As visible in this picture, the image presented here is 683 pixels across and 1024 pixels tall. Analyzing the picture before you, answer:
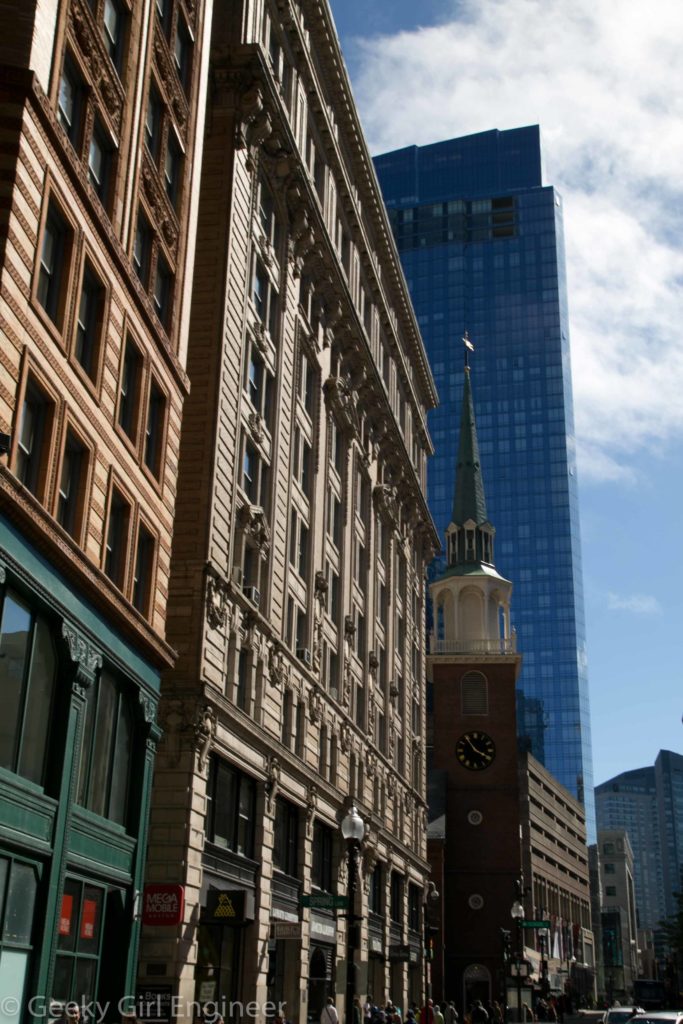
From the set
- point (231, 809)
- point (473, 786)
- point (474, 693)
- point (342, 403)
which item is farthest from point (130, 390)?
point (474, 693)

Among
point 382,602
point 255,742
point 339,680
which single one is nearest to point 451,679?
point 382,602

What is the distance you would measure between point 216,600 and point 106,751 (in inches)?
392

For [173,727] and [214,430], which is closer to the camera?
[173,727]

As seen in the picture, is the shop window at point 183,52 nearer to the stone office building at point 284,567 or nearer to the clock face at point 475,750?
the stone office building at point 284,567

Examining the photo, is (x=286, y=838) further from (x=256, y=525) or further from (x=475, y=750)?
(x=475, y=750)

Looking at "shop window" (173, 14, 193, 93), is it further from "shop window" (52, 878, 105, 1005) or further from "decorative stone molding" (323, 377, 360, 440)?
"shop window" (52, 878, 105, 1005)

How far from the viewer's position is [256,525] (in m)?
39.5

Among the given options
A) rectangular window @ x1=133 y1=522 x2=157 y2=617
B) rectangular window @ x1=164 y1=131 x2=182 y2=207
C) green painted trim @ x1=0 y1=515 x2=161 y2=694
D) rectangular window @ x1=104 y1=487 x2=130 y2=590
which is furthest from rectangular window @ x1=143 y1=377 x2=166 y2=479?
rectangular window @ x1=164 y1=131 x2=182 y2=207

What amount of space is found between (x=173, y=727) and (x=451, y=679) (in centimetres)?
6088

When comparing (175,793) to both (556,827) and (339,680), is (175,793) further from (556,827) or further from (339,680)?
(556,827)

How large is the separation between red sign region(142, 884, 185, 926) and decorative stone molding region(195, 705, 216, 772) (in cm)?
333

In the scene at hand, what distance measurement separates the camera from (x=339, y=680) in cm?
5169

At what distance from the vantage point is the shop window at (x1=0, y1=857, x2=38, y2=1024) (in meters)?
20.0

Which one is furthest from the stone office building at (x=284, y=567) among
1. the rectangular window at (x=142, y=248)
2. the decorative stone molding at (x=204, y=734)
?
the rectangular window at (x=142, y=248)
